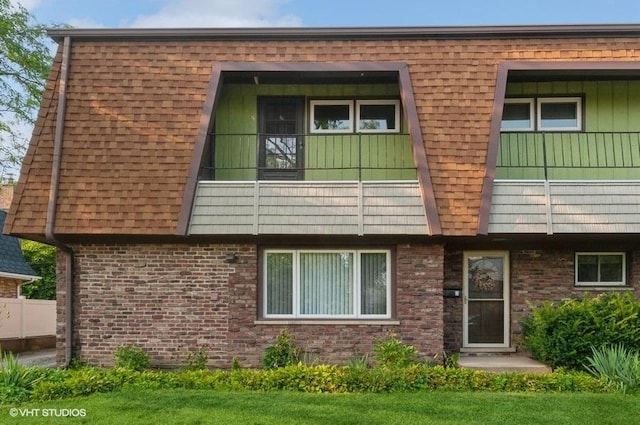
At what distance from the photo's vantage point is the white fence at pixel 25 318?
42.8ft

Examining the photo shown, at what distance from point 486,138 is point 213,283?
521 cm

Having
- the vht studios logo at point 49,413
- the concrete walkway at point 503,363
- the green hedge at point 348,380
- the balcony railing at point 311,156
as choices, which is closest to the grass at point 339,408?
the vht studios logo at point 49,413

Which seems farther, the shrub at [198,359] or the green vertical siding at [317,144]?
the green vertical siding at [317,144]

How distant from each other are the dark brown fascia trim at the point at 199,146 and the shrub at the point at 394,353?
3720 millimetres

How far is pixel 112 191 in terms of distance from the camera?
9.12 m

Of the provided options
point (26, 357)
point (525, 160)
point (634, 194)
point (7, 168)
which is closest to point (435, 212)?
→ point (525, 160)

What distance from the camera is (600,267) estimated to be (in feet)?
34.2

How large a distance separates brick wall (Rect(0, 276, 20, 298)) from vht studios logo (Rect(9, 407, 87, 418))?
34.1 feet

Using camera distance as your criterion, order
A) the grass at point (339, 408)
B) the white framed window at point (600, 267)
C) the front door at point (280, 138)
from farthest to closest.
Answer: the front door at point (280, 138)
the white framed window at point (600, 267)
the grass at point (339, 408)

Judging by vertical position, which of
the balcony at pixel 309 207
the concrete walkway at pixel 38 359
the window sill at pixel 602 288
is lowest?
the concrete walkway at pixel 38 359

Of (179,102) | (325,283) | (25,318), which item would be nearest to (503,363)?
(325,283)

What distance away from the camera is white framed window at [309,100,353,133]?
34.9ft

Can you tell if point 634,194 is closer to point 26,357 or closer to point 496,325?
point 496,325

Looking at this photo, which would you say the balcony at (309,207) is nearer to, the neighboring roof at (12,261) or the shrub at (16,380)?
the shrub at (16,380)
